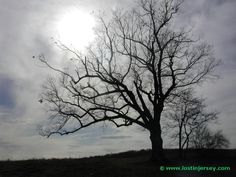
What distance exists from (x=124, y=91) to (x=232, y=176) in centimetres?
1184

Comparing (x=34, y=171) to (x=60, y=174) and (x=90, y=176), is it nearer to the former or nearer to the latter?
(x=60, y=174)

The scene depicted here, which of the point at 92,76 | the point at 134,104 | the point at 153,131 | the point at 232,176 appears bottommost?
the point at 232,176

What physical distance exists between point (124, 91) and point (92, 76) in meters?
Answer: 3.16

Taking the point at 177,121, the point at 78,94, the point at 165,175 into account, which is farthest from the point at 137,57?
the point at 177,121

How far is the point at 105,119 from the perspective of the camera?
30.3m

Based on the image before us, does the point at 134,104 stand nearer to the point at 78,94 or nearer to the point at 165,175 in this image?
the point at 78,94

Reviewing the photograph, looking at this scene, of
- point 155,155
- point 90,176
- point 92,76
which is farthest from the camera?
point 92,76

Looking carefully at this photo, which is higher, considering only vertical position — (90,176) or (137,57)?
(137,57)

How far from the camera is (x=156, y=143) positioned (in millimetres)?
29125

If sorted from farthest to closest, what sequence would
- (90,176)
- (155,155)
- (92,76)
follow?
(92,76) → (155,155) → (90,176)

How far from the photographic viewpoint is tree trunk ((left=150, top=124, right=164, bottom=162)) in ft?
94.6

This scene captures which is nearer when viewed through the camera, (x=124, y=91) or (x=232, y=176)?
(x=232, y=176)

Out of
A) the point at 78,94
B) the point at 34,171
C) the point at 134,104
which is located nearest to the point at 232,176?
the point at 134,104

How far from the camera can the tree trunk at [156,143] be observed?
28828 millimetres
